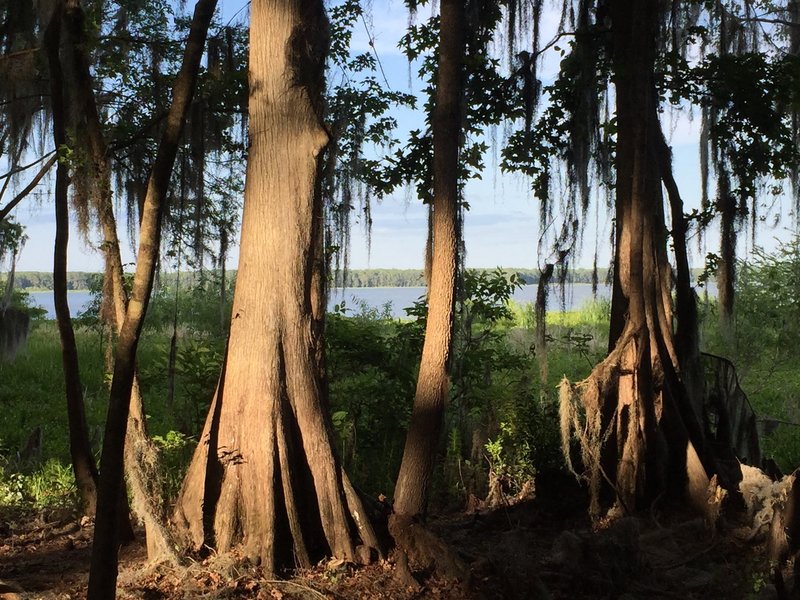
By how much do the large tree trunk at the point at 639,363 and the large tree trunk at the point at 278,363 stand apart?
7.92 ft

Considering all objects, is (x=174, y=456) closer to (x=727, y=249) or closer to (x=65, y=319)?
(x=65, y=319)

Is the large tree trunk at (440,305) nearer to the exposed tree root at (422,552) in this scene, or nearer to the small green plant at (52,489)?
the exposed tree root at (422,552)

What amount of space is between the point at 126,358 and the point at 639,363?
4.31 meters

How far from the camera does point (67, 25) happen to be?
20.9 feet

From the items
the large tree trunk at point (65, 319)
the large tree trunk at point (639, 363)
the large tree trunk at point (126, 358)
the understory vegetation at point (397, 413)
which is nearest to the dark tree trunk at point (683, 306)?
the large tree trunk at point (639, 363)

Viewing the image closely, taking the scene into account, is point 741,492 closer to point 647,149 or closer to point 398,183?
point 647,149

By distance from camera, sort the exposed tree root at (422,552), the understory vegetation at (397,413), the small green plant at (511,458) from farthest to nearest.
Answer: the small green plant at (511,458) < the understory vegetation at (397,413) < the exposed tree root at (422,552)

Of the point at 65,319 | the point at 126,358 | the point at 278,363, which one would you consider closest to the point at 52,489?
the point at 65,319

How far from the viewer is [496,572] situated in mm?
4914

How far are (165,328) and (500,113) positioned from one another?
13.3 m

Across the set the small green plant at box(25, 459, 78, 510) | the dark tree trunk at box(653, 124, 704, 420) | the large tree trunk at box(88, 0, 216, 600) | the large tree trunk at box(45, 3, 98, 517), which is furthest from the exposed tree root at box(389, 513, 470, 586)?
the dark tree trunk at box(653, 124, 704, 420)

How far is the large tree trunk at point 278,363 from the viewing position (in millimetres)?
5090

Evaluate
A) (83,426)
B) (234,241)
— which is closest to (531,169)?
(234,241)

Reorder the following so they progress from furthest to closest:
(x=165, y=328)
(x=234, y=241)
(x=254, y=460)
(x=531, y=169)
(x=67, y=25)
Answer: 1. (x=165, y=328)
2. (x=234, y=241)
3. (x=531, y=169)
4. (x=67, y=25)
5. (x=254, y=460)
